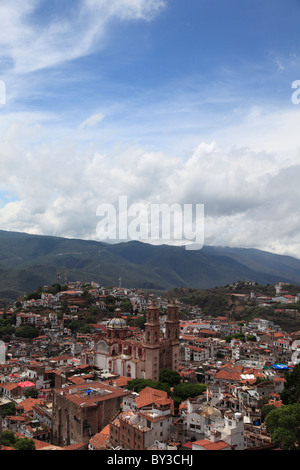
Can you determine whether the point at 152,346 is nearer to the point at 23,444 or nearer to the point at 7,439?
the point at 7,439

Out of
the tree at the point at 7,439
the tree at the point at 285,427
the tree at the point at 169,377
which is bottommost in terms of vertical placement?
the tree at the point at 7,439

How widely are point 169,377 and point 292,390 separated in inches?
361

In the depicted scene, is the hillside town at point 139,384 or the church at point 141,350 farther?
the church at point 141,350

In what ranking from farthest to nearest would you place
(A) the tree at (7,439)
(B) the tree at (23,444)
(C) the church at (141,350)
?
(C) the church at (141,350), (A) the tree at (7,439), (B) the tree at (23,444)

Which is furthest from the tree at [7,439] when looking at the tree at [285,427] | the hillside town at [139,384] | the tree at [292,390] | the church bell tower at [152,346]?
the tree at [292,390]

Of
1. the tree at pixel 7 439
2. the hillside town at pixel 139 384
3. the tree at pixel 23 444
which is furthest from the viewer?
the hillside town at pixel 139 384

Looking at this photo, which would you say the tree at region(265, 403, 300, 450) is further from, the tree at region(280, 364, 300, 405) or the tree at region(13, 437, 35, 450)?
the tree at region(13, 437, 35, 450)

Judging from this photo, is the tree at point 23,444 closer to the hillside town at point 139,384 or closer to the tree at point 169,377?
the hillside town at point 139,384

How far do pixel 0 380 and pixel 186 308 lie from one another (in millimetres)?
48518

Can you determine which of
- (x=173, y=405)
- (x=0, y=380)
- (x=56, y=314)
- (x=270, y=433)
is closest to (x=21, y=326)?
(x=56, y=314)

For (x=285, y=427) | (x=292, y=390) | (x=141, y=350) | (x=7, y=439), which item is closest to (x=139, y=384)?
(x=141, y=350)

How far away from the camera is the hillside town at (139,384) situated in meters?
17.4

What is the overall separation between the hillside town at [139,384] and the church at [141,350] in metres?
0.07

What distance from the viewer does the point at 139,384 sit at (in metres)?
24.4
